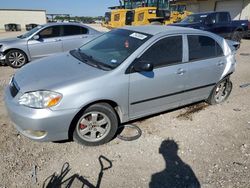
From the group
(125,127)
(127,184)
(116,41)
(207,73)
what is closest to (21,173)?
(127,184)

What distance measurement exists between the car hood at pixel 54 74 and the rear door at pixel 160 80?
62 centimetres

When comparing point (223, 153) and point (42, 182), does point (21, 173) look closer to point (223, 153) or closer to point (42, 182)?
point (42, 182)

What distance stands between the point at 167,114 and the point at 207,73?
1051 millimetres

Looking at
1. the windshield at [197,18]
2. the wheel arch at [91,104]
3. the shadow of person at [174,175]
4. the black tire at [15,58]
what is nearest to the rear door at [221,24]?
the windshield at [197,18]

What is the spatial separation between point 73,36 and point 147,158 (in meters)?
5.85

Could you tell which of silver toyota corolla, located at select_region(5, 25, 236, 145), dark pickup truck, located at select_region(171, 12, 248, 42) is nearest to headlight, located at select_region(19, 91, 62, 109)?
silver toyota corolla, located at select_region(5, 25, 236, 145)

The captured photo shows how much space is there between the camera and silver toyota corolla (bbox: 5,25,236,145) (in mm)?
2717

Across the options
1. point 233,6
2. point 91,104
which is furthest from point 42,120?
point 233,6

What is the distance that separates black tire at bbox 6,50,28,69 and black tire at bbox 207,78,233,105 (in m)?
5.88

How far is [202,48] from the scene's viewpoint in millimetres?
3924

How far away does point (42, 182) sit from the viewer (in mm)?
2510

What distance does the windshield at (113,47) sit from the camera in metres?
3.24

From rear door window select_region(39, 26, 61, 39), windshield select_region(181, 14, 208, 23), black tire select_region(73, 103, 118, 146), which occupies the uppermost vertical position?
windshield select_region(181, 14, 208, 23)

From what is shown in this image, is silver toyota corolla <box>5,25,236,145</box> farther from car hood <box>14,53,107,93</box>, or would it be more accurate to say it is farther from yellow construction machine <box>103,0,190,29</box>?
yellow construction machine <box>103,0,190,29</box>
